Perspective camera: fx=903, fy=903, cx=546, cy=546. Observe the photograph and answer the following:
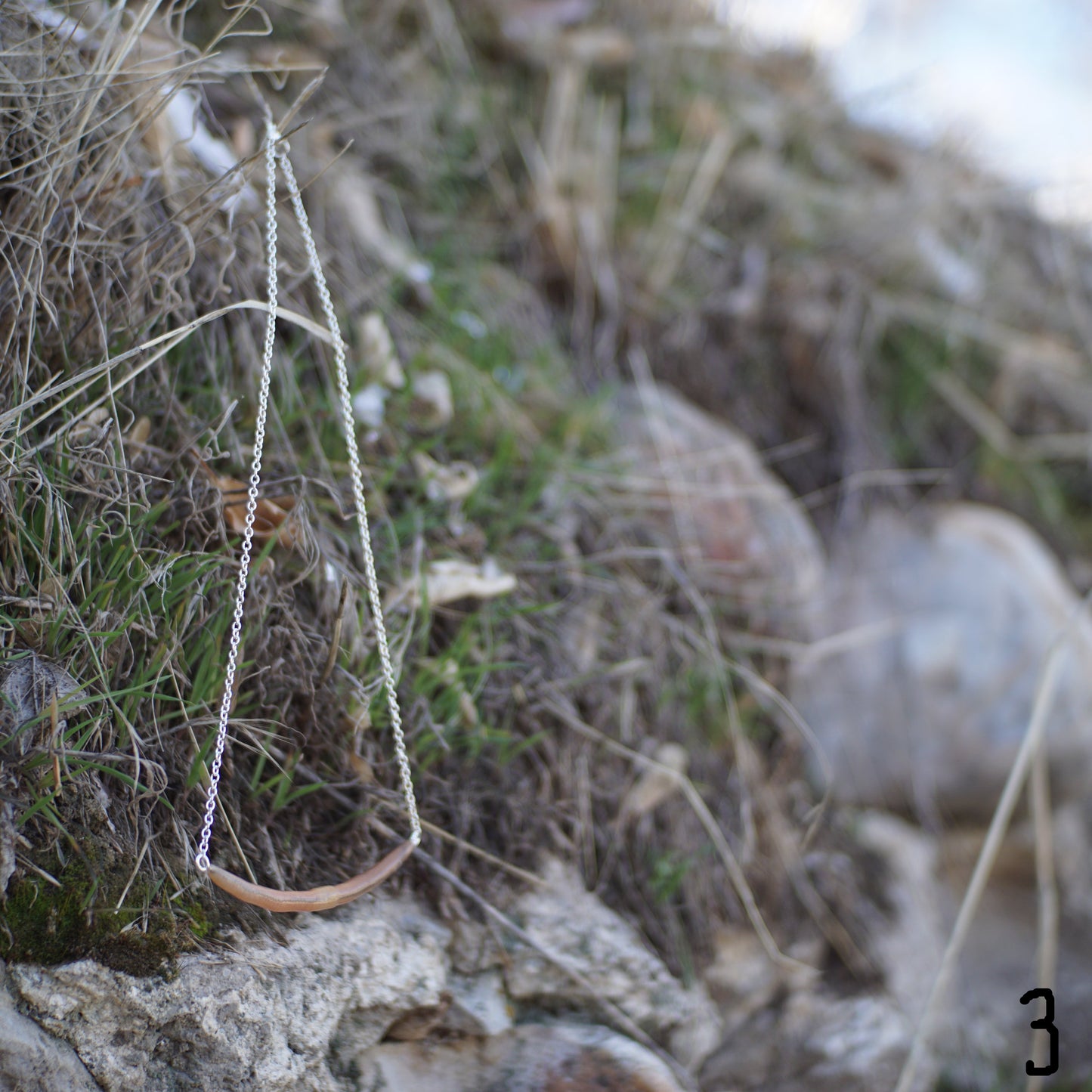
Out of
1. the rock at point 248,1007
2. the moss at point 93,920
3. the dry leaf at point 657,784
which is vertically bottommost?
the dry leaf at point 657,784

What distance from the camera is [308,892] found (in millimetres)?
1129

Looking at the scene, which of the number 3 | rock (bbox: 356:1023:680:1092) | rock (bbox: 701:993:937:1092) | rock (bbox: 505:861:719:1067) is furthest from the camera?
the number 3

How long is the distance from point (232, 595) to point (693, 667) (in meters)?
0.92

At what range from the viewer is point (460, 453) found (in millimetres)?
1742

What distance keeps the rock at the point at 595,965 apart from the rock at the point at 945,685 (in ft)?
2.95

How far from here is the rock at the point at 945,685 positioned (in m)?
2.29

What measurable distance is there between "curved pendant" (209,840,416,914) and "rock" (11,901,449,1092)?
0.20ft

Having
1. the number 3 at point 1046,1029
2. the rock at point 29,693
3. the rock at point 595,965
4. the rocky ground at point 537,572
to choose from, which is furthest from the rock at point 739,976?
the rock at point 29,693

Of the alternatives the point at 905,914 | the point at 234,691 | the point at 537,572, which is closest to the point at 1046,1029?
the point at 905,914

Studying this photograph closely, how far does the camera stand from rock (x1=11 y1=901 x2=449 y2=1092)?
1027mm

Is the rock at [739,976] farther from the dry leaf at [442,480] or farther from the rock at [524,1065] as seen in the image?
the dry leaf at [442,480]

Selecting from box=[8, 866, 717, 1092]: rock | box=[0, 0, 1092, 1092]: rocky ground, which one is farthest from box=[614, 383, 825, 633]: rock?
box=[8, 866, 717, 1092]: rock

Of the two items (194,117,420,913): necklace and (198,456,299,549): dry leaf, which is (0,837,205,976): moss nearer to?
(194,117,420,913): necklace

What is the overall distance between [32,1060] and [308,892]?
32 centimetres
